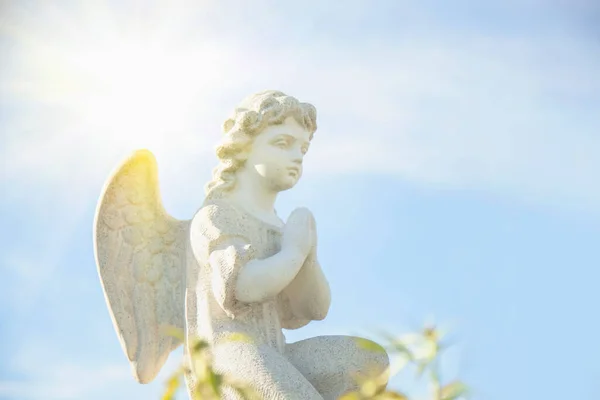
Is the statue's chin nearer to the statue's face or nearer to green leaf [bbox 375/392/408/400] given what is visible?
the statue's face

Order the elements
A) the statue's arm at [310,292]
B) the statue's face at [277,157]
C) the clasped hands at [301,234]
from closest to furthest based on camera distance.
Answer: the clasped hands at [301,234] → the statue's arm at [310,292] → the statue's face at [277,157]

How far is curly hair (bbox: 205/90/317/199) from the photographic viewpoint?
546 centimetres

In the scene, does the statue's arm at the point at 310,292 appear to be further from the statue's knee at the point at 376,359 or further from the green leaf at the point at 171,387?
the green leaf at the point at 171,387

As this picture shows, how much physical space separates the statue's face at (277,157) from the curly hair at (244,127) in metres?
0.04

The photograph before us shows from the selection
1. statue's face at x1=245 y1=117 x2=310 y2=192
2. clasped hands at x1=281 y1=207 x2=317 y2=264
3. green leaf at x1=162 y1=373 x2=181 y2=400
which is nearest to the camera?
green leaf at x1=162 y1=373 x2=181 y2=400

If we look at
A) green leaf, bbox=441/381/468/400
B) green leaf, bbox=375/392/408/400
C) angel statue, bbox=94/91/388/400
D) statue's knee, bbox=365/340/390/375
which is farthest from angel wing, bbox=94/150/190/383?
green leaf, bbox=441/381/468/400

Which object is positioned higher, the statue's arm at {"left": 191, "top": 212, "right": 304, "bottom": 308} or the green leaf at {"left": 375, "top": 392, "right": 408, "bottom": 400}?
the statue's arm at {"left": 191, "top": 212, "right": 304, "bottom": 308}

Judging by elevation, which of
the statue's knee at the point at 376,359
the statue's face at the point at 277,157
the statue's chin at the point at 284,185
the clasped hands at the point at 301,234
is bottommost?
the statue's knee at the point at 376,359

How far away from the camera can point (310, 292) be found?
17.6 feet

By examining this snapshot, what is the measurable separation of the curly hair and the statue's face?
0.04m

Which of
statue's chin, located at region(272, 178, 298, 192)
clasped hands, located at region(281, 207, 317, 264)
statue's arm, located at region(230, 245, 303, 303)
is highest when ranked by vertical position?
statue's chin, located at region(272, 178, 298, 192)

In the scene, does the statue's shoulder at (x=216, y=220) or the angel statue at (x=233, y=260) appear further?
the statue's shoulder at (x=216, y=220)

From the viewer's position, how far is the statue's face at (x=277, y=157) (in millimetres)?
5434

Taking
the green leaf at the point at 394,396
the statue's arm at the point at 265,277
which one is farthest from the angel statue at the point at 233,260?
the green leaf at the point at 394,396
